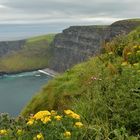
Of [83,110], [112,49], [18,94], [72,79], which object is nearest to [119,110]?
[83,110]

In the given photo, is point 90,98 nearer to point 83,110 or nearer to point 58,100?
point 83,110

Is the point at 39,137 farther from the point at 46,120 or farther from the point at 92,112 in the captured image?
the point at 92,112

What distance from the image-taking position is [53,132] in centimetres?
711

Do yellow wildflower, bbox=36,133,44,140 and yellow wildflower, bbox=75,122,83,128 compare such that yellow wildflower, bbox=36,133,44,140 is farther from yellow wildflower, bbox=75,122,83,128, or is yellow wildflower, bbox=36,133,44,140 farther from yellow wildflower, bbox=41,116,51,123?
yellow wildflower, bbox=75,122,83,128

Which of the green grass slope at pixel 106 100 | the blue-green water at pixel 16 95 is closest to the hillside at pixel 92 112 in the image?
the green grass slope at pixel 106 100

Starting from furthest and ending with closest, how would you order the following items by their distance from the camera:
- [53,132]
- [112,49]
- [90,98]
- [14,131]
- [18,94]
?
1. [18,94]
2. [112,49]
3. [90,98]
4. [14,131]
5. [53,132]

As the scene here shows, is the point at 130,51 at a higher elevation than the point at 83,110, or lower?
higher

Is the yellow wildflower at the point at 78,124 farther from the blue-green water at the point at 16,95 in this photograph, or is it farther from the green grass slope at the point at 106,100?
the blue-green water at the point at 16,95

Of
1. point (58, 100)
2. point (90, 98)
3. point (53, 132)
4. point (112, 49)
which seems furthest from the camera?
point (112, 49)

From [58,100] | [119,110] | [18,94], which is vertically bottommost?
[18,94]

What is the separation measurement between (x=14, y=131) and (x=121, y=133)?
7.10 feet

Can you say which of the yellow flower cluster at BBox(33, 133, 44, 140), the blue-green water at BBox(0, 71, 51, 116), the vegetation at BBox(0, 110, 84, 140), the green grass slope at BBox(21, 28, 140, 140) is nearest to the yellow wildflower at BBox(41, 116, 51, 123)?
the vegetation at BBox(0, 110, 84, 140)

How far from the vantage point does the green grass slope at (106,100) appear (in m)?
8.40

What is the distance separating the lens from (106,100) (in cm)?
930
